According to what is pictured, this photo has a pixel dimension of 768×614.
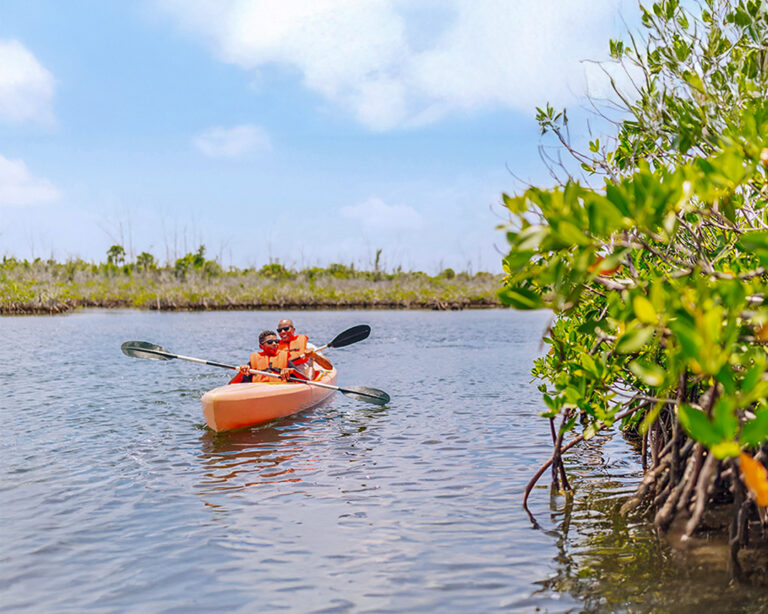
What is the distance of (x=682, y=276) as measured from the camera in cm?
357

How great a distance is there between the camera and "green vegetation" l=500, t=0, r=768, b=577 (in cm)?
264

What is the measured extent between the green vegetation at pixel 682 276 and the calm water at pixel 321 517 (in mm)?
601

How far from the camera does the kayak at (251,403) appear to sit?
886 cm

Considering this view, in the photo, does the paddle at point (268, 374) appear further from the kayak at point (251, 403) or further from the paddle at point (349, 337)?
the paddle at point (349, 337)

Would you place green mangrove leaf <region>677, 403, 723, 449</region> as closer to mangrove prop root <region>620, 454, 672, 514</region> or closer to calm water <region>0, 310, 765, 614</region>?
calm water <region>0, 310, 765, 614</region>

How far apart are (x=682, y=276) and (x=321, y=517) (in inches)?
142

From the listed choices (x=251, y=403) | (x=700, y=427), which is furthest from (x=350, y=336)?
(x=700, y=427)

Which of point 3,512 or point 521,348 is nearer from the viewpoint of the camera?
point 3,512

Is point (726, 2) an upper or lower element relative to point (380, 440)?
upper

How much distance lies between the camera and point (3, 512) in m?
5.83

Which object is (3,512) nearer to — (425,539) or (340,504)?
(340,504)

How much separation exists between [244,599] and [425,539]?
154 cm

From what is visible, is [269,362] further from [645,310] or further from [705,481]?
[645,310]

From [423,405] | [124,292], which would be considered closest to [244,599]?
[423,405]
